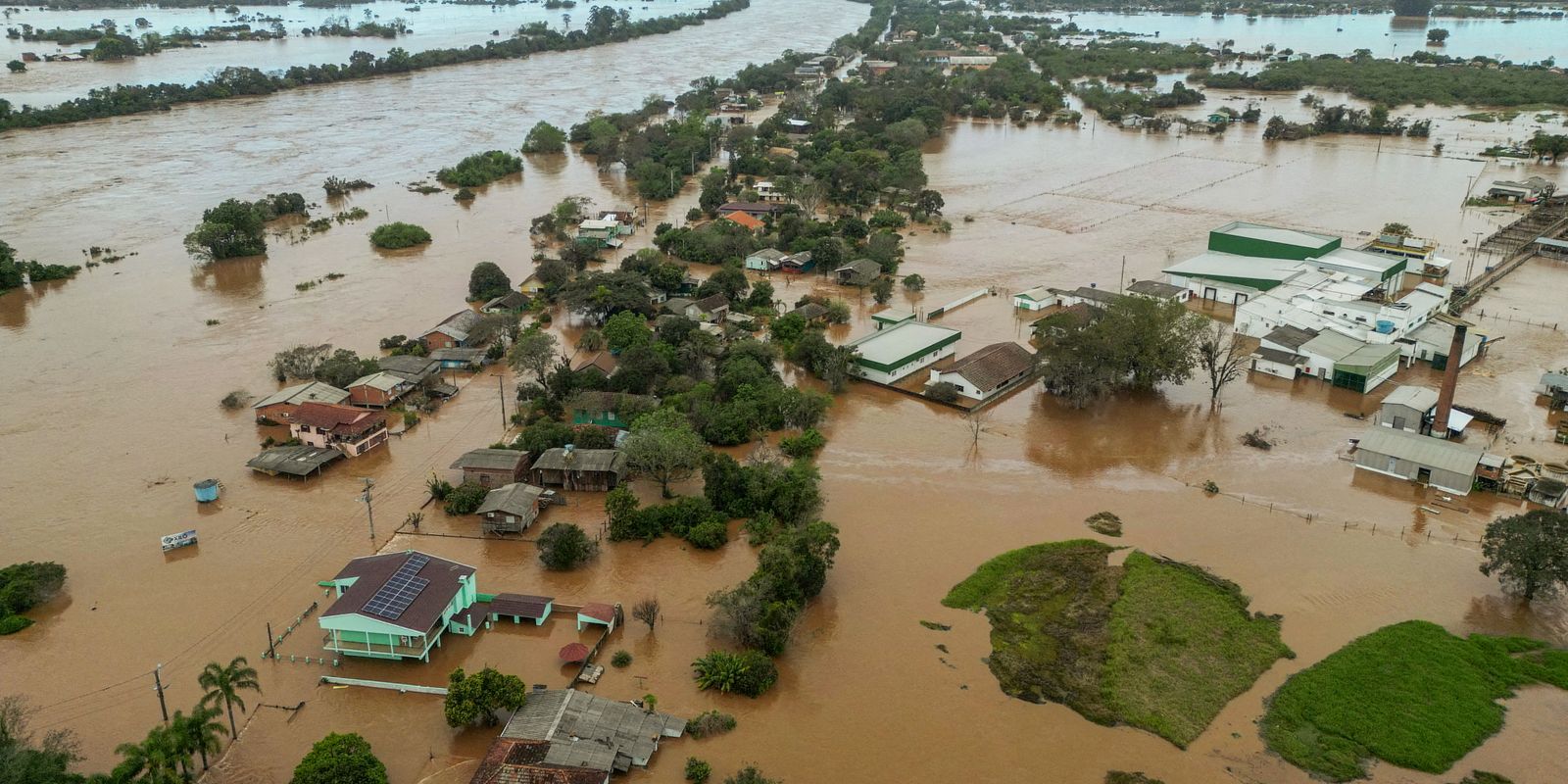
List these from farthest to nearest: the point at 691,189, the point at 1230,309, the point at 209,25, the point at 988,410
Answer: the point at 209,25, the point at 691,189, the point at 1230,309, the point at 988,410

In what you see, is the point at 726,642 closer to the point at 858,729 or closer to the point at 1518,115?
the point at 858,729

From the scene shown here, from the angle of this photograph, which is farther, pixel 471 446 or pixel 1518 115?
pixel 1518 115

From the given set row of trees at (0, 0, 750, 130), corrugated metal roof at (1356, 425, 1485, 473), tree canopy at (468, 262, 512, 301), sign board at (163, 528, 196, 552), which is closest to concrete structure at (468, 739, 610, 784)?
sign board at (163, 528, 196, 552)

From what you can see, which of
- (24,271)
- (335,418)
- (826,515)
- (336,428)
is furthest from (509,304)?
(24,271)

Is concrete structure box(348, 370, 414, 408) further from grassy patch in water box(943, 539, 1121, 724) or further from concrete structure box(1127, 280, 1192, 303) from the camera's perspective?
concrete structure box(1127, 280, 1192, 303)

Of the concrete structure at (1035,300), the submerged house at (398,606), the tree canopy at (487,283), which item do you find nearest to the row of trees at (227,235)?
the tree canopy at (487,283)

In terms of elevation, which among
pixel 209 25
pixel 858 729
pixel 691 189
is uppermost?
pixel 209 25

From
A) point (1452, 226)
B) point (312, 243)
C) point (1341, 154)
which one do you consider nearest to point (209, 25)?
point (312, 243)
